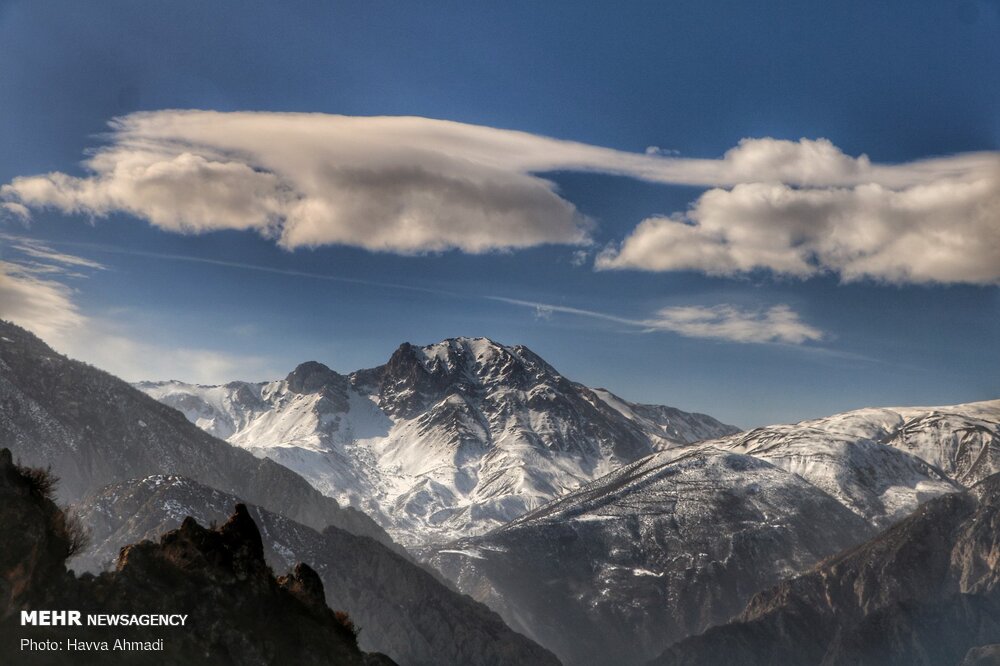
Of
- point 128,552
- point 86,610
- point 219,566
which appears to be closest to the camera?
point 86,610

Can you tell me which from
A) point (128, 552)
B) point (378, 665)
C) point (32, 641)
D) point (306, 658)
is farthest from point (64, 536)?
point (378, 665)

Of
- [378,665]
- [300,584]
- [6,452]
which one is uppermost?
[6,452]

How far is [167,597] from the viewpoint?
311 ft

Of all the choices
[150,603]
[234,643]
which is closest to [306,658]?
[234,643]

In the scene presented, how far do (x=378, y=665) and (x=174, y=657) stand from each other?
24114mm

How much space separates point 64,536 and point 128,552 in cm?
543

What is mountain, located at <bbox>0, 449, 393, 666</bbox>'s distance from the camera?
84.8m

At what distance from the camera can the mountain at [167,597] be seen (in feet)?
278

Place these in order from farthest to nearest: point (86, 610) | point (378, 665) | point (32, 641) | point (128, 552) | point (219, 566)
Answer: point (378, 665)
point (219, 566)
point (128, 552)
point (86, 610)
point (32, 641)

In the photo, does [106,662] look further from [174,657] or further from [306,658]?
[306,658]

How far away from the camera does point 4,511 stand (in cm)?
8519

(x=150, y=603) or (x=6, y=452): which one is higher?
(x=6, y=452)

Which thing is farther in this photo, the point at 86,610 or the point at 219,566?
the point at 219,566

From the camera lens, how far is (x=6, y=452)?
92.4 meters
